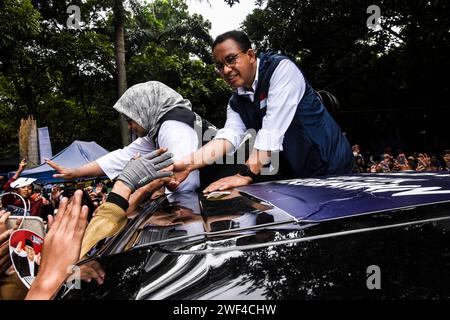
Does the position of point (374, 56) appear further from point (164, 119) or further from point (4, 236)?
point (4, 236)

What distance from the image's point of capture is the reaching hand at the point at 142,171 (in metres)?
1.62

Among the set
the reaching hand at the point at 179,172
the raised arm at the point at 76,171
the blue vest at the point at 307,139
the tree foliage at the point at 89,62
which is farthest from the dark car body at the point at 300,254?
the tree foliage at the point at 89,62

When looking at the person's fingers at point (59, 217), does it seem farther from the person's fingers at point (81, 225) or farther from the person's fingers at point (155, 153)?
the person's fingers at point (155, 153)

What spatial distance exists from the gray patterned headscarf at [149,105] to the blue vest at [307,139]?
53 cm

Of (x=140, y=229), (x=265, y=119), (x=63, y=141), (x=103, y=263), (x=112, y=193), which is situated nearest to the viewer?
(x=103, y=263)

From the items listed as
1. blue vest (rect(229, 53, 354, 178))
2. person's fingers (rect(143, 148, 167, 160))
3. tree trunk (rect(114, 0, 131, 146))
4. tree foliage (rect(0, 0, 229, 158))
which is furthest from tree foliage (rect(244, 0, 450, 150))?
person's fingers (rect(143, 148, 167, 160))

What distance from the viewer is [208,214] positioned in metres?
1.23

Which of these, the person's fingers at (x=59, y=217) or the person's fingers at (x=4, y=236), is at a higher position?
the person's fingers at (x=59, y=217)

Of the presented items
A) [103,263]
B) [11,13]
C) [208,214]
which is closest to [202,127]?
[208,214]

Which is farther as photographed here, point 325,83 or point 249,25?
point 249,25

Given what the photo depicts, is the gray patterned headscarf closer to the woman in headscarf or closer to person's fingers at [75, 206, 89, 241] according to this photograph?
the woman in headscarf

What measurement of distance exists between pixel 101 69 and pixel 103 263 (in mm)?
14666

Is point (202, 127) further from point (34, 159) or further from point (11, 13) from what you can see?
point (34, 159)

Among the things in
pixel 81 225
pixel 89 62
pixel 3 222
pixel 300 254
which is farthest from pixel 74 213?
pixel 89 62
